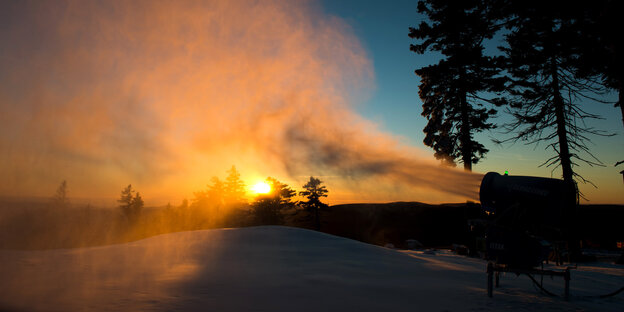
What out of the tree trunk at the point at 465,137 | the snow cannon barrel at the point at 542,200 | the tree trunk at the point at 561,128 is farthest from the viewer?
the tree trunk at the point at 465,137

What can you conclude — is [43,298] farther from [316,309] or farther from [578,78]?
[578,78]

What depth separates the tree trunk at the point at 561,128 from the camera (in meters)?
19.1

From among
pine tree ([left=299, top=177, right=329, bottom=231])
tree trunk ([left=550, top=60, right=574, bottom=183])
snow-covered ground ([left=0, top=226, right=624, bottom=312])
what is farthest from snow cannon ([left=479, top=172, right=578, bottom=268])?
pine tree ([left=299, top=177, right=329, bottom=231])

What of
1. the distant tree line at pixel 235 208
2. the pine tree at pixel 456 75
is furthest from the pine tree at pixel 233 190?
the pine tree at pixel 456 75

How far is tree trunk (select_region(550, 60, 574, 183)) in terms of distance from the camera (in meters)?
19.1

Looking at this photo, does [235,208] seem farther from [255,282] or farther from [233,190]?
[255,282]

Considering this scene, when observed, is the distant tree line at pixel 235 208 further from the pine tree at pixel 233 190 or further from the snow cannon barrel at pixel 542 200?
the snow cannon barrel at pixel 542 200

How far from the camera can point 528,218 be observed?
828 centimetres

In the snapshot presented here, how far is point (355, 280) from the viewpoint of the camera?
8.29m

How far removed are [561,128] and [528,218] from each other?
50.0 ft

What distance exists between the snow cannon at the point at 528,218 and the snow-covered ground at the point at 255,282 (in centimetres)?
98

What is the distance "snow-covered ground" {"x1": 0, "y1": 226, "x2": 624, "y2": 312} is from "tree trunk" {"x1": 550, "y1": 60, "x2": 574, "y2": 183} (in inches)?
330

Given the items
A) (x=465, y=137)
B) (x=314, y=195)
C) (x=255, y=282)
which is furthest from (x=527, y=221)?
(x=314, y=195)

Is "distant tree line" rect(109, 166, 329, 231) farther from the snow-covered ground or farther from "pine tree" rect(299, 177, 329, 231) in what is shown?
the snow-covered ground
